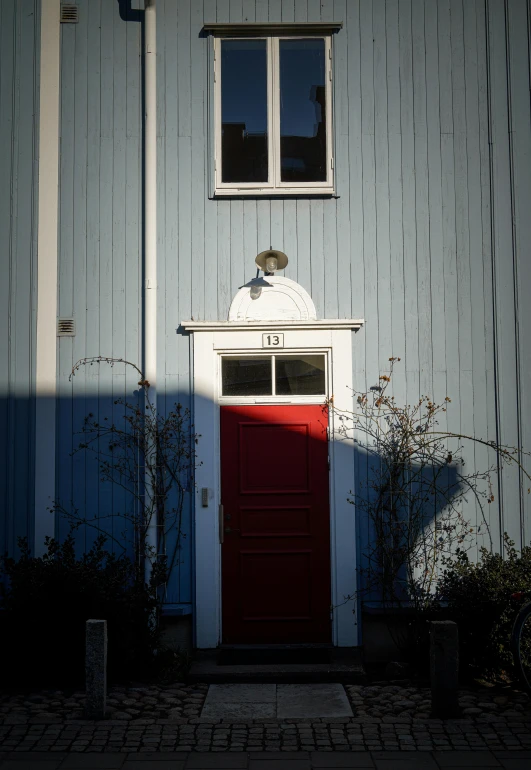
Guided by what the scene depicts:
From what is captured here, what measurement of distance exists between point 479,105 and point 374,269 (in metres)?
1.91

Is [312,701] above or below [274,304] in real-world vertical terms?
below

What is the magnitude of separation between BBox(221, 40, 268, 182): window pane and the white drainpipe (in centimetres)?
67

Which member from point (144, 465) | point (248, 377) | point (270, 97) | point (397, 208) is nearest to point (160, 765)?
point (144, 465)

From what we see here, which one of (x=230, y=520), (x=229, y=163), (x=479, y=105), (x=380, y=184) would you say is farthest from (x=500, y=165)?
(x=230, y=520)

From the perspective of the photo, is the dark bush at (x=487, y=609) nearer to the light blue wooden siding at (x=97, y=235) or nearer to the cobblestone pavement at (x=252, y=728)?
the cobblestone pavement at (x=252, y=728)

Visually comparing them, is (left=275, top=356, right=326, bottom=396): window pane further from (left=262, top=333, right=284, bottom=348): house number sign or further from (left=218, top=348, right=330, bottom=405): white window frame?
(left=262, top=333, right=284, bottom=348): house number sign

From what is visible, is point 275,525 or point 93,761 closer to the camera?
point 93,761

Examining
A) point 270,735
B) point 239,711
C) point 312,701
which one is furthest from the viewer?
point 312,701

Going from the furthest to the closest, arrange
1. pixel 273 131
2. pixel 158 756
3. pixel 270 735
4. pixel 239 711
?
pixel 273 131 < pixel 239 711 < pixel 270 735 < pixel 158 756

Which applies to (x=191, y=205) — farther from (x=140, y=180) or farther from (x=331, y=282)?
(x=331, y=282)

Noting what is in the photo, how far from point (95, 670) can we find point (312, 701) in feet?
5.66

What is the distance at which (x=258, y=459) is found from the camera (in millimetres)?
7734

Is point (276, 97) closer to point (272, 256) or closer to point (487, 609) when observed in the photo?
point (272, 256)

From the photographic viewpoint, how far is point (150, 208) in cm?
773
